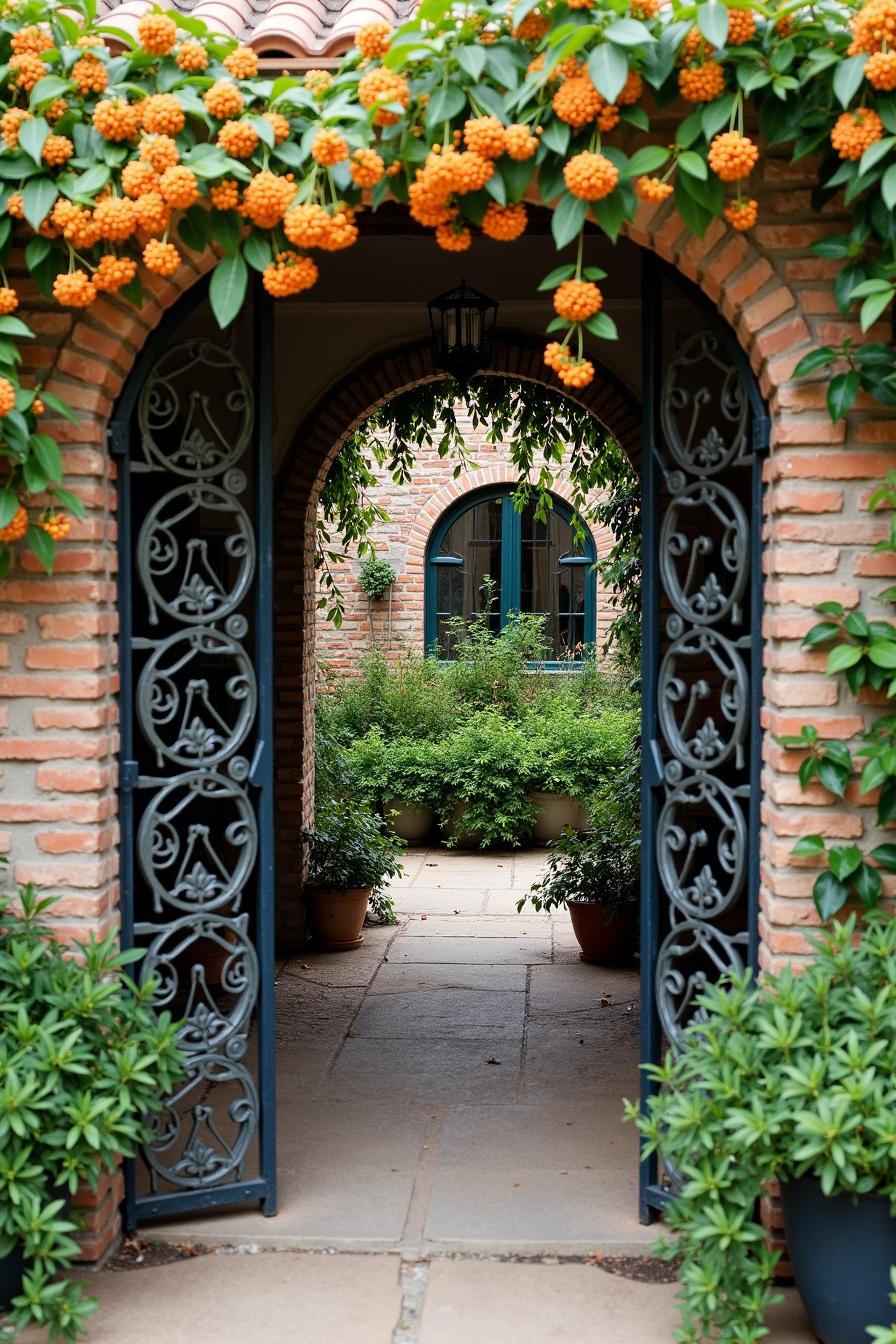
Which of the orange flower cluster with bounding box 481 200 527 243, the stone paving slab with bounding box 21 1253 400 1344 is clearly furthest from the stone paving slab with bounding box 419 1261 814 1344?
the orange flower cluster with bounding box 481 200 527 243

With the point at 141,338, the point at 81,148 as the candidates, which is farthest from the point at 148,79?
the point at 141,338

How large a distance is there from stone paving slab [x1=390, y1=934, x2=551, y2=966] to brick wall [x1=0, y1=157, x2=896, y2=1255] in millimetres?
3554

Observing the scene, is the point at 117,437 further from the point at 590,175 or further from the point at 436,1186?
the point at 436,1186

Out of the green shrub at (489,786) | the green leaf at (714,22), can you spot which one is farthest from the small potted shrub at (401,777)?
the green leaf at (714,22)

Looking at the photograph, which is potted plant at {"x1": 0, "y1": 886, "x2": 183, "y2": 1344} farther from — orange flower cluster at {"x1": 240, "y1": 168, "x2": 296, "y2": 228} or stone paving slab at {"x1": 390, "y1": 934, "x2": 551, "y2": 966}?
stone paving slab at {"x1": 390, "y1": 934, "x2": 551, "y2": 966}

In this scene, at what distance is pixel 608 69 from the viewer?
9.50 ft

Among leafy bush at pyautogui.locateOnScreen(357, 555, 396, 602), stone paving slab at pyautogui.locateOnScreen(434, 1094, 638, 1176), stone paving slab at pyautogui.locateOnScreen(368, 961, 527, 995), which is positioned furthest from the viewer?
leafy bush at pyautogui.locateOnScreen(357, 555, 396, 602)

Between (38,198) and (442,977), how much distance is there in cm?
451

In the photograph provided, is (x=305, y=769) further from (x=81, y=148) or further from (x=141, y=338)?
(x=81, y=148)

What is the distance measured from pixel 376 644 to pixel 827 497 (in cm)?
894

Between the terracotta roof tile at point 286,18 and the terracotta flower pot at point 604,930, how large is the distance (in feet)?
14.7

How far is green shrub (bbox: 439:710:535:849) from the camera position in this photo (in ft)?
34.1

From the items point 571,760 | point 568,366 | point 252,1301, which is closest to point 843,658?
point 568,366

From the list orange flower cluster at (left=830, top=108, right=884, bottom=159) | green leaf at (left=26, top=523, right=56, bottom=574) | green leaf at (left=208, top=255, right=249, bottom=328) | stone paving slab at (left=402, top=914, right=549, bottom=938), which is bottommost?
stone paving slab at (left=402, top=914, right=549, bottom=938)
